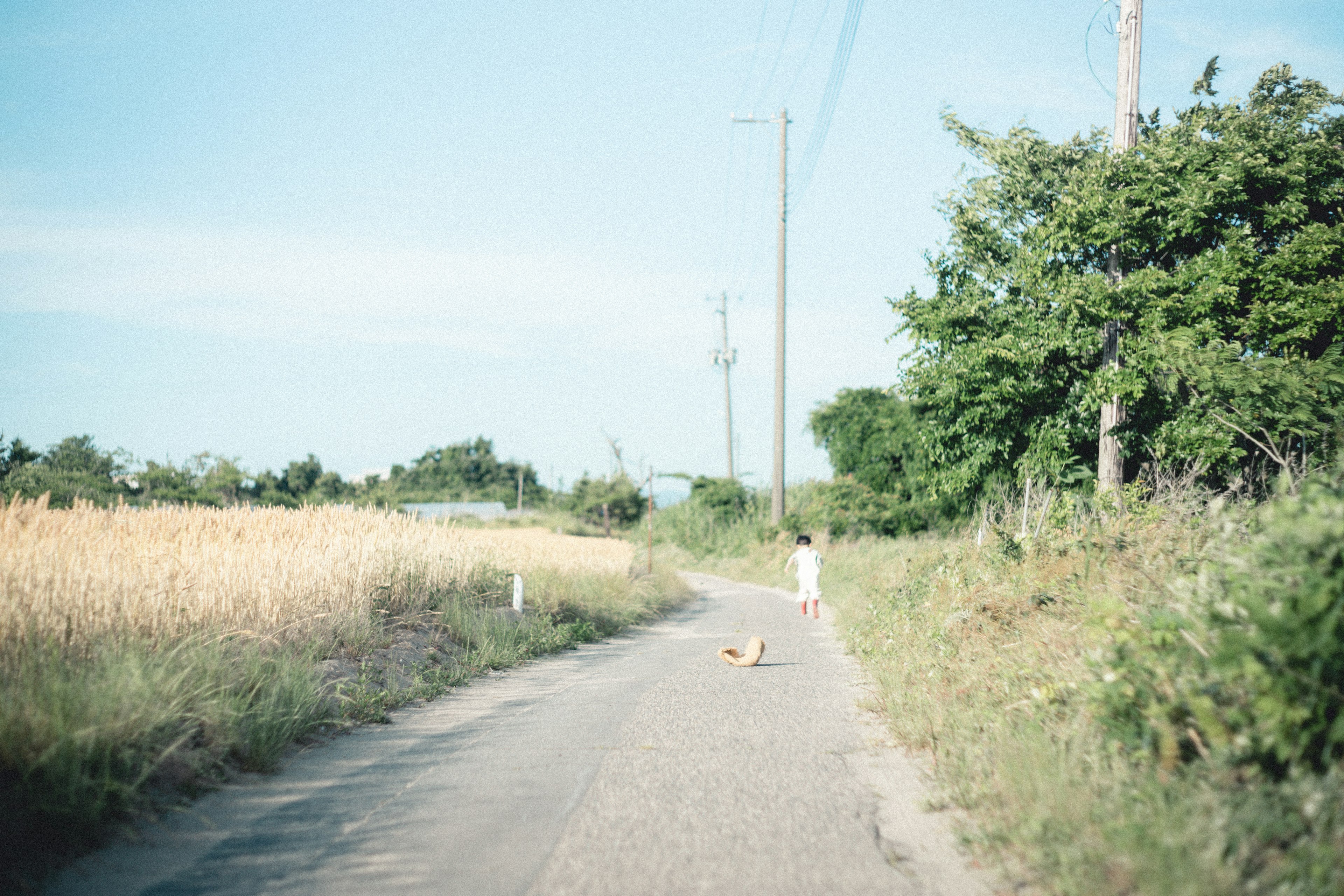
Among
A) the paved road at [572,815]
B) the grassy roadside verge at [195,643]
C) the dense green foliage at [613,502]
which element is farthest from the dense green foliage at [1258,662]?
the dense green foliage at [613,502]

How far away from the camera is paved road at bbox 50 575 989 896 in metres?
3.76

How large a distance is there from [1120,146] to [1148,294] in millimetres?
2450

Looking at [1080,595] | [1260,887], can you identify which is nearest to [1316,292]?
[1080,595]

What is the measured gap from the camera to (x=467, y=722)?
7102 mm

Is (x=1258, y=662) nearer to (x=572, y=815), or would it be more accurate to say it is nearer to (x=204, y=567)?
(x=572, y=815)

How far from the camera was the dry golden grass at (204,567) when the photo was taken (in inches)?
Result: 238

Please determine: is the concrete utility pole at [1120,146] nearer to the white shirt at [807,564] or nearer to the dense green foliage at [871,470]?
the white shirt at [807,564]

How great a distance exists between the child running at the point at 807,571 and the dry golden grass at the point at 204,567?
6.18 m

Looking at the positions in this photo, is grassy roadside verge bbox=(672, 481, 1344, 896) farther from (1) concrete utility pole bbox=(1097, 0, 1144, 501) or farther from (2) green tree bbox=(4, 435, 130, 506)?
(2) green tree bbox=(4, 435, 130, 506)

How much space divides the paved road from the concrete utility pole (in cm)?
846

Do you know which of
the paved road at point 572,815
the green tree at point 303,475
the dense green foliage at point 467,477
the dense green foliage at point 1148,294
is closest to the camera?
the paved road at point 572,815

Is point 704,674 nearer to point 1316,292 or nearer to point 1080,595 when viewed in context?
point 1080,595

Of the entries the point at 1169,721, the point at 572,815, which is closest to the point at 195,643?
the point at 572,815

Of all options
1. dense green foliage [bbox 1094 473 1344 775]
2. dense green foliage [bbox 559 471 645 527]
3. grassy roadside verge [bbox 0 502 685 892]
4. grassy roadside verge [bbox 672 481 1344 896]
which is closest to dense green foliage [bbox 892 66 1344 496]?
grassy roadside verge [bbox 672 481 1344 896]
